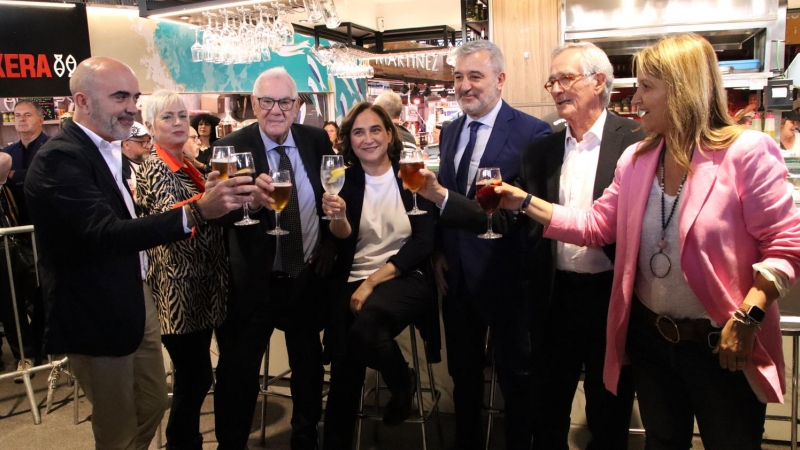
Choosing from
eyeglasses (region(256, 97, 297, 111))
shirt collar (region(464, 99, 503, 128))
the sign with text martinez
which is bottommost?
shirt collar (region(464, 99, 503, 128))

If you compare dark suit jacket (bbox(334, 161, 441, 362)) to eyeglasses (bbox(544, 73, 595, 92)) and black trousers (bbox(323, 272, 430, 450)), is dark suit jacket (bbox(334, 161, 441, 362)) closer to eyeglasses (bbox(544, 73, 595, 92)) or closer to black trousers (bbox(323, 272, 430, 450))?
black trousers (bbox(323, 272, 430, 450))

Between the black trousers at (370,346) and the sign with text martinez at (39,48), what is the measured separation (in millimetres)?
5389

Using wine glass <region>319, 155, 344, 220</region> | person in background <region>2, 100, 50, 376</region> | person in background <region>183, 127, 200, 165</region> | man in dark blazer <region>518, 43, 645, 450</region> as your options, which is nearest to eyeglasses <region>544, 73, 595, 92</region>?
man in dark blazer <region>518, 43, 645, 450</region>

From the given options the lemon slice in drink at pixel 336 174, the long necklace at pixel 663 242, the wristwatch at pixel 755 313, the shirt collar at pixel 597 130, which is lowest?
the wristwatch at pixel 755 313

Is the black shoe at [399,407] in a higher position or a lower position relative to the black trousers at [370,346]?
lower

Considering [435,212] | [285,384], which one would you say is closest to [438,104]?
[285,384]

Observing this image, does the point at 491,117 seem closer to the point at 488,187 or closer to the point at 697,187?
the point at 488,187

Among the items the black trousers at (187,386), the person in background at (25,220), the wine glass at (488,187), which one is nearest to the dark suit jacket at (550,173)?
the wine glass at (488,187)

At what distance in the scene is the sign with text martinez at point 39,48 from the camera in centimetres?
625

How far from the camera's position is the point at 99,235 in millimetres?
2039

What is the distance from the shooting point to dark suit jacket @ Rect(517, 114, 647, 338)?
2.29 metres

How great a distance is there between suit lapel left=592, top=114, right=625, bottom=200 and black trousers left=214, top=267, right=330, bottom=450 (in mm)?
1325

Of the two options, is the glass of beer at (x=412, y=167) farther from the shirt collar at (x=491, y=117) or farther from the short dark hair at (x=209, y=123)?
the short dark hair at (x=209, y=123)

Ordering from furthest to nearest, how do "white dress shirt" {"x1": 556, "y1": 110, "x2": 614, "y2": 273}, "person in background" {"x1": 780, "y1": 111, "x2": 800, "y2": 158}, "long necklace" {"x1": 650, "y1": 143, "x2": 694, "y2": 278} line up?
"person in background" {"x1": 780, "y1": 111, "x2": 800, "y2": 158}
"white dress shirt" {"x1": 556, "y1": 110, "x2": 614, "y2": 273}
"long necklace" {"x1": 650, "y1": 143, "x2": 694, "y2": 278}
